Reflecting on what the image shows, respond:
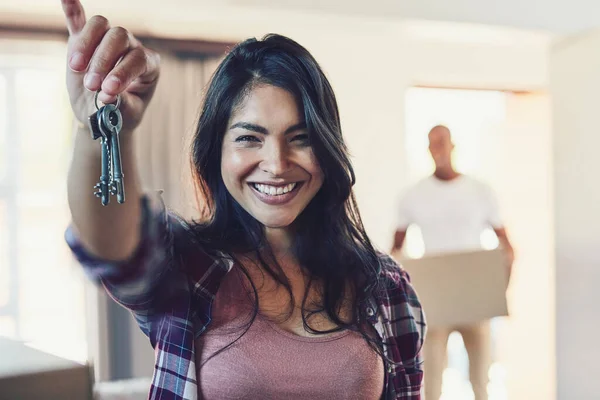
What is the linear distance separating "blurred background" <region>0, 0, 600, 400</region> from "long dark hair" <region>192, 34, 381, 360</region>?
0.44ft

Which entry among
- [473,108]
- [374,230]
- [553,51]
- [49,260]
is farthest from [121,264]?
[473,108]

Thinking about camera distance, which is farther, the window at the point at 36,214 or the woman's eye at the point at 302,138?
the window at the point at 36,214

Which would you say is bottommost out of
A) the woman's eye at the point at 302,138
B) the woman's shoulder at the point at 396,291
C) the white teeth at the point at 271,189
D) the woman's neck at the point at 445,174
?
the woman's shoulder at the point at 396,291

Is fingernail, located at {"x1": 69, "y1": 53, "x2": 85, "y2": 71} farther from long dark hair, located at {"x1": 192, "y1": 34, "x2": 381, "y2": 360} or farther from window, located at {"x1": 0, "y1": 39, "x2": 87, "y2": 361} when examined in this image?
window, located at {"x1": 0, "y1": 39, "x2": 87, "y2": 361}

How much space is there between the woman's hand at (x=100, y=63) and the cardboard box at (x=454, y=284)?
81 cm

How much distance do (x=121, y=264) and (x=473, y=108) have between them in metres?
1.65

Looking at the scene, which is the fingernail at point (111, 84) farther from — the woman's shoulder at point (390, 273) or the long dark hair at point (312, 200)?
the woman's shoulder at point (390, 273)

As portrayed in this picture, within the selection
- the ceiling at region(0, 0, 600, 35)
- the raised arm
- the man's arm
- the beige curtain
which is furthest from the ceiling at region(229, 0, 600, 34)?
the raised arm

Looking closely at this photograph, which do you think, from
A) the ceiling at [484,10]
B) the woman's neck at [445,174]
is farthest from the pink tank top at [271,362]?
the woman's neck at [445,174]

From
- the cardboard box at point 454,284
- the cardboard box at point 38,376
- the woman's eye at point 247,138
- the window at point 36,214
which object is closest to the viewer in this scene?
the woman's eye at point 247,138

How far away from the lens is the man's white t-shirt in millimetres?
1307

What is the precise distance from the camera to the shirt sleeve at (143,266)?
19.5 inches

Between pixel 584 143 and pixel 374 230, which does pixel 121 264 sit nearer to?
pixel 374 230

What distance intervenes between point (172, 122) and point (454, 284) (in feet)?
2.05
